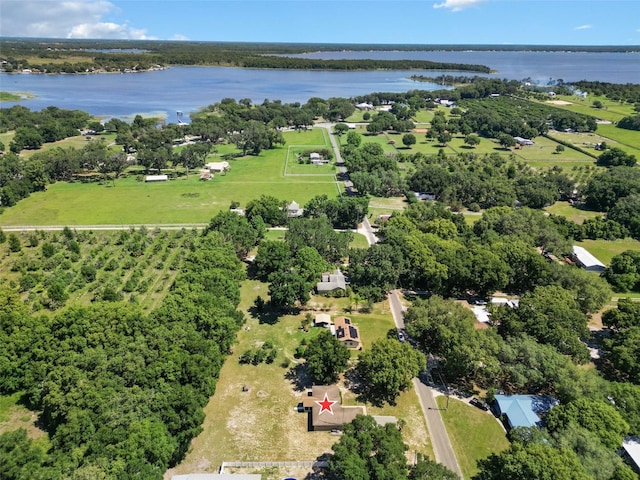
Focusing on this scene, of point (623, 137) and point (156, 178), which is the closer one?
point (156, 178)

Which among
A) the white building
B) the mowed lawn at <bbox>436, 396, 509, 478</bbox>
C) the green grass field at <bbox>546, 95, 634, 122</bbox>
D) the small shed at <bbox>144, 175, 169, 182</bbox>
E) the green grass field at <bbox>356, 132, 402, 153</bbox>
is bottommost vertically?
the mowed lawn at <bbox>436, 396, 509, 478</bbox>

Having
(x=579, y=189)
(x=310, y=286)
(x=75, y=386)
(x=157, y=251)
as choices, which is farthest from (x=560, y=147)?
(x=75, y=386)

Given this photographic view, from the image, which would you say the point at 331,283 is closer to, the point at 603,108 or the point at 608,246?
the point at 608,246

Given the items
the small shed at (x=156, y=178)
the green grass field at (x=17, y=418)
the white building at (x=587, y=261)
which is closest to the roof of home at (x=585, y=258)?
the white building at (x=587, y=261)

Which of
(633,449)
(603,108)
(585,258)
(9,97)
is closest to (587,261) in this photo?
(585,258)

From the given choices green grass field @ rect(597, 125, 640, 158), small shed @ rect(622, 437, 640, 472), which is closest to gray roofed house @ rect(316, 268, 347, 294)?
small shed @ rect(622, 437, 640, 472)

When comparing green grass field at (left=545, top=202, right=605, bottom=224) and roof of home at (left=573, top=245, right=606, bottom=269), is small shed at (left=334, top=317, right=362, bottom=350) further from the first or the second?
green grass field at (left=545, top=202, right=605, bottom=224)

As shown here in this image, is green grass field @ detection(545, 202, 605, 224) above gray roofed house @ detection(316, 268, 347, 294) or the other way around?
the other way around
